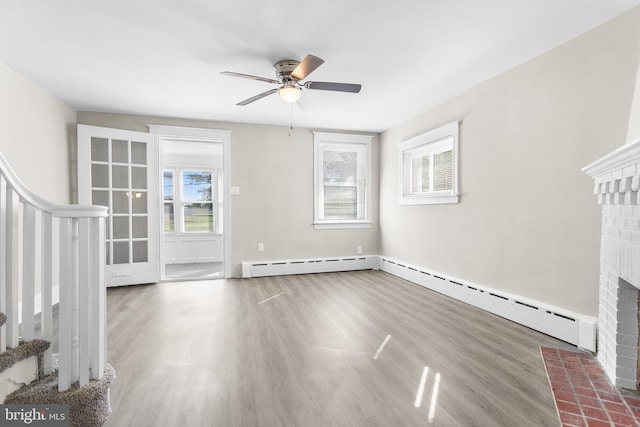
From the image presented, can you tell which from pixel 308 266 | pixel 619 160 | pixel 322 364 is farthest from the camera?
pixel 308 266

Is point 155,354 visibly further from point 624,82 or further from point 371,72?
point 624,82

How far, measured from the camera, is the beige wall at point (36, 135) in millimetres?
3082

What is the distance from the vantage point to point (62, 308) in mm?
1540

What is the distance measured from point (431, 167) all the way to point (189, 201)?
5023 mm

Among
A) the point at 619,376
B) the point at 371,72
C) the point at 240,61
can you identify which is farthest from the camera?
the point at 371,72

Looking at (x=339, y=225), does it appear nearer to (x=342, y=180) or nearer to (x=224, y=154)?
(x=342, y=180)

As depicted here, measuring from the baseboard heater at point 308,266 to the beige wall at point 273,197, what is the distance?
97mm

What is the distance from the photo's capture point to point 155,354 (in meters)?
2.39

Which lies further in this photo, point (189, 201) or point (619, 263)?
point (189, 201)

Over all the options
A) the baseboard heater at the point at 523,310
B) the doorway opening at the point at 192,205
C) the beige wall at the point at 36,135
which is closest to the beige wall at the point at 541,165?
the baseboard heater at the point at 523,310

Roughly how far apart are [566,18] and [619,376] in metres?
2.34

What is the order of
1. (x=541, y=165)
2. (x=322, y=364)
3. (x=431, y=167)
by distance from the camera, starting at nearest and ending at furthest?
(x=322, y=364) < (x=541, y=165) < (x=431, y=167)

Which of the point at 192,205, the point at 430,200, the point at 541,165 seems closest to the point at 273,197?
the point at 430,200

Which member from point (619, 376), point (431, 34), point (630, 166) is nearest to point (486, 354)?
point (619, 376)
